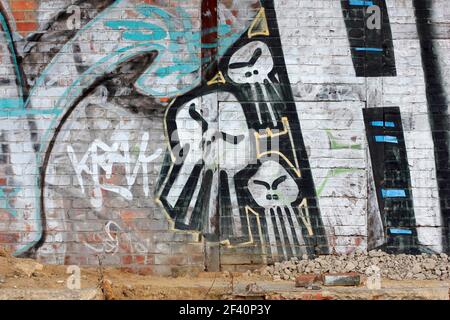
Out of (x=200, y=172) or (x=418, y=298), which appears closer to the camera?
(x=418, y=298)

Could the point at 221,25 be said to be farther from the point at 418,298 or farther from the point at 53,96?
the point at 418,298

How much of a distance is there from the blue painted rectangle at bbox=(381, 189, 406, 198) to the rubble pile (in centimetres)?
64

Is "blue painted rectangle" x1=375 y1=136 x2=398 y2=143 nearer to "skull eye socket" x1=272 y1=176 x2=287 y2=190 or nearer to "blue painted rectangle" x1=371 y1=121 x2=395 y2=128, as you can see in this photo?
"blue painted rectangle" x1=371 y1=121 x2=395 y2=128

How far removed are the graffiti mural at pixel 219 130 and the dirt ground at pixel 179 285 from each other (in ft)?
0.64

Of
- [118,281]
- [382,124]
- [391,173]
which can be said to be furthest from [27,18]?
[391,173]

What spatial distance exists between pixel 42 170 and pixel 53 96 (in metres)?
0.84

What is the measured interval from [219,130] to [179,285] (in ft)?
5.89

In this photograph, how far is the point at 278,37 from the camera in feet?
30.1

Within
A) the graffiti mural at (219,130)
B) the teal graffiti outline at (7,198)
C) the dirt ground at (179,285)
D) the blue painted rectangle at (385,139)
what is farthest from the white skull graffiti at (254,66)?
the teal graffiti outline at (7,198)

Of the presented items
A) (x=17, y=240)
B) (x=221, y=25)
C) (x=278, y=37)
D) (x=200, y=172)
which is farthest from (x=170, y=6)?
(x=17, y=240)

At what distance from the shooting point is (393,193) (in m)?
9.20

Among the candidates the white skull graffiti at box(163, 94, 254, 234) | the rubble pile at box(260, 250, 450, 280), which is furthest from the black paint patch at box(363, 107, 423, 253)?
the white skull graffiti at box(163, 94, 254, 234)

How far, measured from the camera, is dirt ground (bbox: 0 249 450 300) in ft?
27.2

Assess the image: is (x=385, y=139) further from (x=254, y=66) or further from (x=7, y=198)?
(x=7, y=198)
